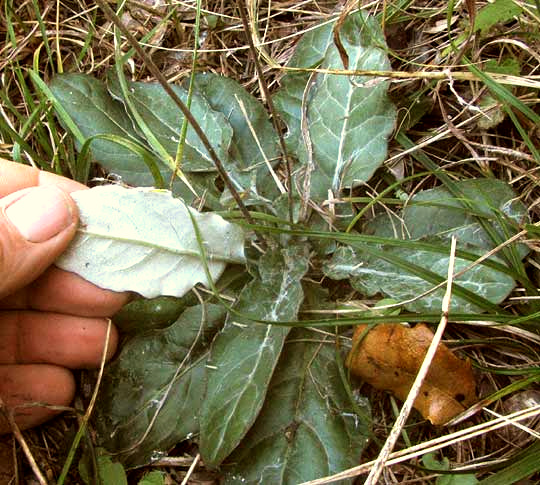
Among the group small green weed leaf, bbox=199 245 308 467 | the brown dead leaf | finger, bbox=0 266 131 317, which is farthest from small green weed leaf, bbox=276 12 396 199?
finger, bbox=0 266 131 317

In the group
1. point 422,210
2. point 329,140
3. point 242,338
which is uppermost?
point 329,140

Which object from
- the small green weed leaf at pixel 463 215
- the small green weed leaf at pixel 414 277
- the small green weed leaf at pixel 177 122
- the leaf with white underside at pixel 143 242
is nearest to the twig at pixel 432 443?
the small green weed leaf at pixel 414 277

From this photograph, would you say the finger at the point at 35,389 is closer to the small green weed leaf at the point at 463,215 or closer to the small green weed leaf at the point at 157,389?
the small green weed leaf at the point at 157,389

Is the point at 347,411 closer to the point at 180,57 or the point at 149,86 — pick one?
the point at 149,86

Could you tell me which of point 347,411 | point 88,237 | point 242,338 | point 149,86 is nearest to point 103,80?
point 149,86

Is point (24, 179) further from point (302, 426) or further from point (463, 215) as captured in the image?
point (463, 215)

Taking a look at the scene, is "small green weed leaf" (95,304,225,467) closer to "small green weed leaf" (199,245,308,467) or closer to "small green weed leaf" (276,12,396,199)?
"small green weed leaf" (199,245,308,467)
